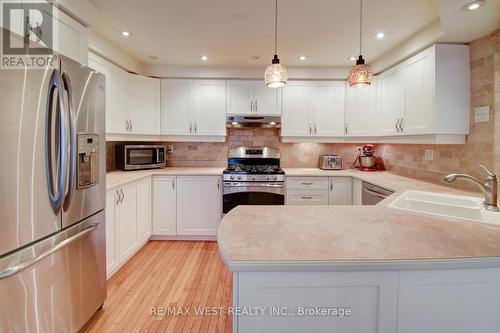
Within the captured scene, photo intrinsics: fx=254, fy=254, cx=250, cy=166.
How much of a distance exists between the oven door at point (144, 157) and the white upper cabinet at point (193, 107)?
31 cm

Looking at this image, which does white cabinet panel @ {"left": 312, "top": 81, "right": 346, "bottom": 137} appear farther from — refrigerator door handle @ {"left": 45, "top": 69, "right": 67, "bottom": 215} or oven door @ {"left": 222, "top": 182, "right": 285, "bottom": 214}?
refrigerator door handle @ {"left": 45, "top": 69, "right": 67, "bottom": 215}

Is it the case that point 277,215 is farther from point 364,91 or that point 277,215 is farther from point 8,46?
point 364,91

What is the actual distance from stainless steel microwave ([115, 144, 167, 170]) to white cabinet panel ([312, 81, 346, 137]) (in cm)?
226

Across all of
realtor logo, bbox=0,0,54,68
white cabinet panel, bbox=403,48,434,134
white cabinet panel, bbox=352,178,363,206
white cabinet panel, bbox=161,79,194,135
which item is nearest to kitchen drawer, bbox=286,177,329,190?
white cabinet panel, bbox=352,178,363,206

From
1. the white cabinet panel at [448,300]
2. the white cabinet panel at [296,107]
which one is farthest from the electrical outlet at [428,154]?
the white cabinet panel at [448,300]

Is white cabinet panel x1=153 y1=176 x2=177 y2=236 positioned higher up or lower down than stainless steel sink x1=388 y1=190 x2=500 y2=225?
lower down

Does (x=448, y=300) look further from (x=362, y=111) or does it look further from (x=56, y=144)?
(x=362, y=111)

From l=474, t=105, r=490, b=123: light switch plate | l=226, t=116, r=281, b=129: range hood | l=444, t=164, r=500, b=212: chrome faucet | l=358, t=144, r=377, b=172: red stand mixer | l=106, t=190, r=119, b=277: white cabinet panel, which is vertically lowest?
l=106, t=190, r=119, b=277: white cabinet panel

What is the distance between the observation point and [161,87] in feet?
11.8

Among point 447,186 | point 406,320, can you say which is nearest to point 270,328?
point 406,320

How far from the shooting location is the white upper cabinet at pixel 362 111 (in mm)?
3341

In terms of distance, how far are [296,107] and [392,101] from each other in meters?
1.21

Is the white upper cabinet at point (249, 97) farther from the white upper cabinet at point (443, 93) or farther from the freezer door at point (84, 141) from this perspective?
the freezer door at point (84, 141)

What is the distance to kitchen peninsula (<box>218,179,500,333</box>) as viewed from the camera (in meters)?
0.92
